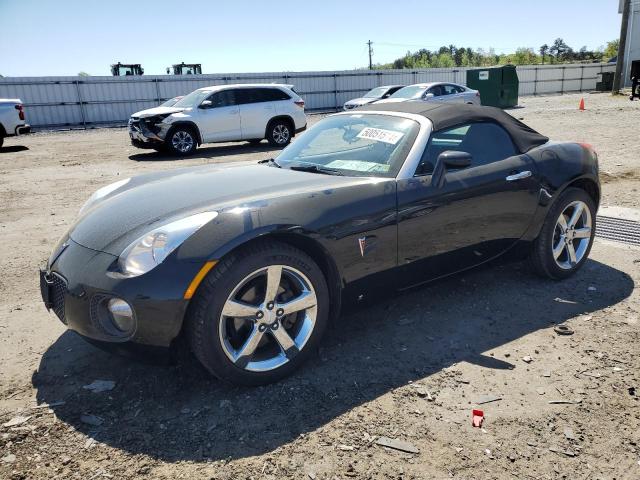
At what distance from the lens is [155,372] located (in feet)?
10.1

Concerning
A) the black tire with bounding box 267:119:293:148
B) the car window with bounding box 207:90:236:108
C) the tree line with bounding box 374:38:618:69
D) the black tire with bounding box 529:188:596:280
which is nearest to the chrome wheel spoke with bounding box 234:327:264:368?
the black tire with bounding box 529:188:596:280

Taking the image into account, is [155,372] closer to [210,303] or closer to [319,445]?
[210,303]

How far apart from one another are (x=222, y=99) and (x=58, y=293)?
11.9m

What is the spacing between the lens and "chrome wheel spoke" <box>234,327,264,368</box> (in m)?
2.79

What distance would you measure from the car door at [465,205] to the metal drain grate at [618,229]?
1956mm

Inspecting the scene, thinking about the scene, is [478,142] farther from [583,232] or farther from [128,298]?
[128,298]

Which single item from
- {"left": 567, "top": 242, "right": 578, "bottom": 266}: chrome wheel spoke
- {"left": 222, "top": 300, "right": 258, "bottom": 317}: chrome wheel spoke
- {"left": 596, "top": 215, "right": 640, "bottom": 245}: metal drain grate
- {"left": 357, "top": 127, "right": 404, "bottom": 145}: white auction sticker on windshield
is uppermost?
{"left": 357, "top": 127, "right": 404, "bottom": 145}: white auction sticker on windshield

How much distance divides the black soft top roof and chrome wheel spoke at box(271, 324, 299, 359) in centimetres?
174

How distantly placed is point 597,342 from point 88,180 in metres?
9.19

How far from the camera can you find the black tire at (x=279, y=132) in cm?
1477

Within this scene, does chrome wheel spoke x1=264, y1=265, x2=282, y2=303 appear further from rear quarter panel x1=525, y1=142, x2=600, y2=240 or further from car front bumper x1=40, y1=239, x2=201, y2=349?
rear quarter panel x1=525, y1=142, x2=600, y2=240

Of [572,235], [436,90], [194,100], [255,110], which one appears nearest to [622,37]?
[436,90]

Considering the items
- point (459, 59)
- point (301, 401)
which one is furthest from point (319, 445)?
point (459, 59)

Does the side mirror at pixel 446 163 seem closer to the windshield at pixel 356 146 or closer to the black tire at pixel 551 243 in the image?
the windshield at pixel 356 146
